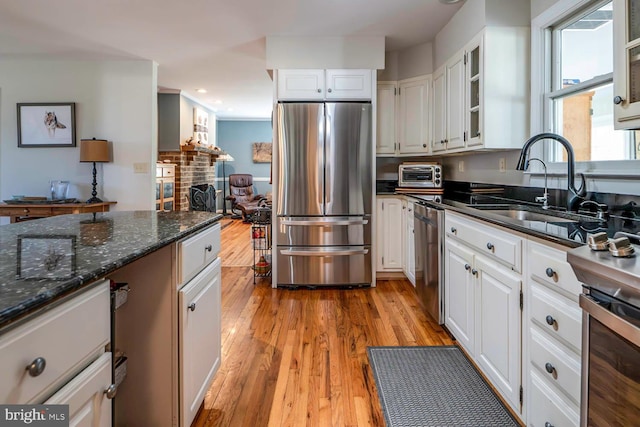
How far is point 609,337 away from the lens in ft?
2.91

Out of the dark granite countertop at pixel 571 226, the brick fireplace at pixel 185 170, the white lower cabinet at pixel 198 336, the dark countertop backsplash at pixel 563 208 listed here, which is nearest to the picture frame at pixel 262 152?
the brick fireplace at pixel 185 170

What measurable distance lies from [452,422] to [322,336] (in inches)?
42.5

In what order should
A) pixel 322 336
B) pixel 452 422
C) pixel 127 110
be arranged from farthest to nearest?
pixel 127 110 < pixel 322 336 < pixel 452 422

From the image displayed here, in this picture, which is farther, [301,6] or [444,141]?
[444,141]

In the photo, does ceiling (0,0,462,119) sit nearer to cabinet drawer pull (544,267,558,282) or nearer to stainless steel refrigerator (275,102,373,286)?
stainless steel refrigerator (275,102,373,286)

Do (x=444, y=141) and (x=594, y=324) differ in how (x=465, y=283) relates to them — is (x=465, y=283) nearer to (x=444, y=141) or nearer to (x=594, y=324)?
(x=594, y=324)

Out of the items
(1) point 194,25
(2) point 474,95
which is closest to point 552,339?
(2) point 474,95

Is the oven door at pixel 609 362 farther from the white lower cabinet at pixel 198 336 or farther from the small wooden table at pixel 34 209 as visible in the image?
the small wooden table at pixel 34 209

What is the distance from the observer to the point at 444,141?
11.5ft

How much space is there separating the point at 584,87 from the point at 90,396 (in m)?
2.66

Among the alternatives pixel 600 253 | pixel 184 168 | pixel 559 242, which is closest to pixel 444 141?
pixel 559 242

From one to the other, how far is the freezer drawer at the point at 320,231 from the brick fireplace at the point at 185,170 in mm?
3734

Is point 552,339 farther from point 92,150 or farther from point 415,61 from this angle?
point 92,150

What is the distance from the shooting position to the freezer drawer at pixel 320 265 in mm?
3652
